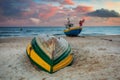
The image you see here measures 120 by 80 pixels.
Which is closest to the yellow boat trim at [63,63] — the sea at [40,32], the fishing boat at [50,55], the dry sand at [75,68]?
the fishing boat at [50,55]

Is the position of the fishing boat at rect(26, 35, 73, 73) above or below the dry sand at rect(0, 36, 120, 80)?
above

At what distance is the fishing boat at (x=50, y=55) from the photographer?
7.79 meters

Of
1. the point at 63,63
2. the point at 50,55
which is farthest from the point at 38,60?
the point at 63,63

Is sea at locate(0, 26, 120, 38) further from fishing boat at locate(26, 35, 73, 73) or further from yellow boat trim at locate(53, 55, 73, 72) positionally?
yellow boat trim at locate(53, 55, 73, 72)

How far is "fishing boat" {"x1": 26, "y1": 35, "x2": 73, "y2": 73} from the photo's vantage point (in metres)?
7.79

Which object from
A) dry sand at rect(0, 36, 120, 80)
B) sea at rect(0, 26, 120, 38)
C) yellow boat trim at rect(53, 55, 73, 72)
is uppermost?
yellow boat trim at rect(53, 55, 73, 72)

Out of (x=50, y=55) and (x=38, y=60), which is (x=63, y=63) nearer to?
(x=50, y=55)

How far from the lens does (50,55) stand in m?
7.96

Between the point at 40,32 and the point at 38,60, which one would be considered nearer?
the point at 38,60

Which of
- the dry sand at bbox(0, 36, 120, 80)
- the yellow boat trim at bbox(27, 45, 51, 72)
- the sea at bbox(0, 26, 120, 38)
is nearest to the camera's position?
the dry sand at bbox(0, 36, 120, 80)

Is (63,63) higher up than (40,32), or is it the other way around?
(63,63)

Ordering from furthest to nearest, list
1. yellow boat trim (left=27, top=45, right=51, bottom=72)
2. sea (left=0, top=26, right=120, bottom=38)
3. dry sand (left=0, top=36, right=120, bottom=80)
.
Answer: sea (left=0, top=26, right=120, bottom=38) → yellow boat trim (left=27, top=45, right=51, bottom=72) → dry sand (left=0, top=36, right=120, bottom=80)

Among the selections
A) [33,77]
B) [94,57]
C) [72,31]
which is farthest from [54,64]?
[72,31]

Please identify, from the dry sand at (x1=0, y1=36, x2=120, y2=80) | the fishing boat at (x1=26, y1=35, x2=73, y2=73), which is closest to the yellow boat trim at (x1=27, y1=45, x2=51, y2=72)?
the fishing boat at (x1=26, y1=35, x2=73, y2=73)
